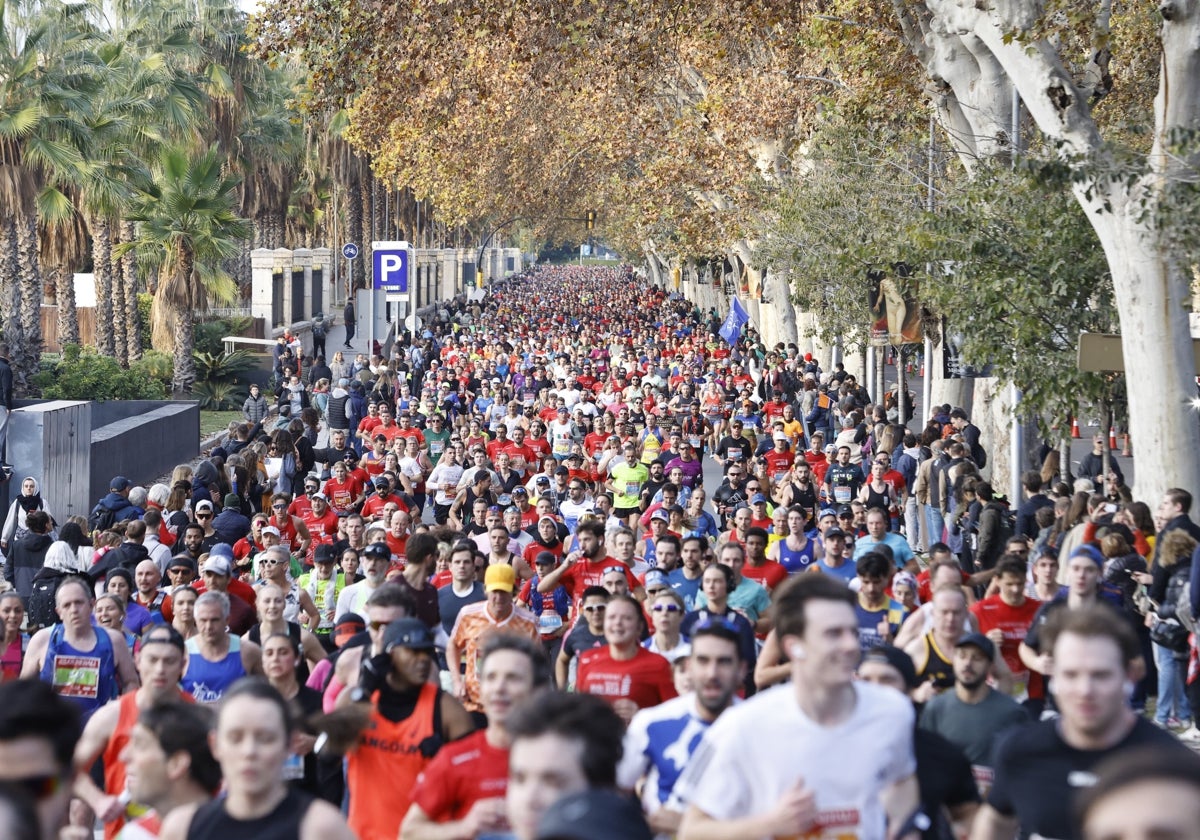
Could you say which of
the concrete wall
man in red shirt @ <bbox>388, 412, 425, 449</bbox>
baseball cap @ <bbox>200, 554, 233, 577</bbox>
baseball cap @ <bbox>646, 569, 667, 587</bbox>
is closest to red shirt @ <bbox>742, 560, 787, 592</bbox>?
baseball cap @ <bbox>646, 569, 667, 587</bbox>

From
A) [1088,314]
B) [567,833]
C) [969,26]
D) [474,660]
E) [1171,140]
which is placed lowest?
[474,660]

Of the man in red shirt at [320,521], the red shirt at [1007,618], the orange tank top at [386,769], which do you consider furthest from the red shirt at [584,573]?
the orange tank top at [386,769]

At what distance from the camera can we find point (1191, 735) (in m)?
10.8

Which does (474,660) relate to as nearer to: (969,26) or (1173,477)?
(1173,477)

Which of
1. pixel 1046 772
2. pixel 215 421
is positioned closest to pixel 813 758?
pixel 1046 772

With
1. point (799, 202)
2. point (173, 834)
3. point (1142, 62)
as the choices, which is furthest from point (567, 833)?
point (799, 202)

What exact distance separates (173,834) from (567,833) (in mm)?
1983

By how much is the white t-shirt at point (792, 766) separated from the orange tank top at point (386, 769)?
1834 millimetres

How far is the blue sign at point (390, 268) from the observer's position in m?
30.0

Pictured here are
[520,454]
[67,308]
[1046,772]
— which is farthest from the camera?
[67,308]

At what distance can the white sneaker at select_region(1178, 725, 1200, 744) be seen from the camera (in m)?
10.6

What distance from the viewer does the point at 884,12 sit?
20.6 meters

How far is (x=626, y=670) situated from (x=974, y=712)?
5.03 ft

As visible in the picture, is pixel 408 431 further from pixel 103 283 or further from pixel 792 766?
pixel 103 283
